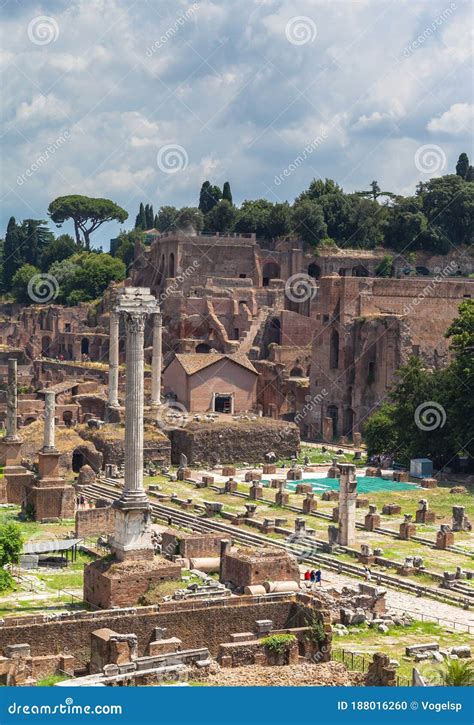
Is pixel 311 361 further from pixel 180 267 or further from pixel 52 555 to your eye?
pixel 52 555

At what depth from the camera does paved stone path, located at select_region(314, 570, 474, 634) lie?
29938 mm

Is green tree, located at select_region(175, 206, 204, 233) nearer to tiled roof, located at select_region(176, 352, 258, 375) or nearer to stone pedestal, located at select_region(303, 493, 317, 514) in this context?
tiled roof, located at select_region(176, 352, 258, 375)

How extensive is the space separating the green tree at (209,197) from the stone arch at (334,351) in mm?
34377

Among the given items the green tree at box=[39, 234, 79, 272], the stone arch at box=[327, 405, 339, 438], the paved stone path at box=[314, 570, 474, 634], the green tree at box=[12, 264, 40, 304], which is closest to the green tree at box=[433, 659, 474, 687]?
the paved stone path at box=[314, 570, 474, 634]

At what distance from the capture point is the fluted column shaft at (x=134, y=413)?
30906 millimetres

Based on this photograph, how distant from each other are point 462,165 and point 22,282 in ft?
117

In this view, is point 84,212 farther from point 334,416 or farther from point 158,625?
point 158,625

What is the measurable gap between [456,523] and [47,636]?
735 inches

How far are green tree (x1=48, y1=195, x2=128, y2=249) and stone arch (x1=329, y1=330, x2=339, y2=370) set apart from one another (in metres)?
48.1

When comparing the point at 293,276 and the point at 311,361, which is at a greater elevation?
the point at 293,276

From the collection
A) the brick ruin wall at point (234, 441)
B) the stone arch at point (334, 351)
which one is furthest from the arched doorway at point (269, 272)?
the brick ruin wall at point (234, 441)

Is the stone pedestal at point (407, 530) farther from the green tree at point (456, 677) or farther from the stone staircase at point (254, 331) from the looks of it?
the stone staircase at point (254, 331)

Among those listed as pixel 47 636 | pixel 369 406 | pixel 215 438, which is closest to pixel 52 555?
pixel 47 636

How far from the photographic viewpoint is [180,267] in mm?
87875
